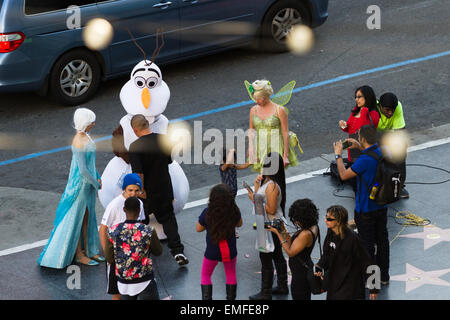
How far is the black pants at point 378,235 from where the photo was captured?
804 cm

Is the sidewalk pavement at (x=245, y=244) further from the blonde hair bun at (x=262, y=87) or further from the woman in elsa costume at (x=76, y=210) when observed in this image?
the blonde hair bun at (x=262, y=87)

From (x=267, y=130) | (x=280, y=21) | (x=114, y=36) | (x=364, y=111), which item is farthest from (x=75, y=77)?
(x=364, y=111)

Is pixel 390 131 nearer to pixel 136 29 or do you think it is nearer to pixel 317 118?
pixel 317 118

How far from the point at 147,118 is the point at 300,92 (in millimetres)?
4444

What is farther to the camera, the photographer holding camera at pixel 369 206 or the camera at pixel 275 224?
the photographer holding camera at pixel 369 206

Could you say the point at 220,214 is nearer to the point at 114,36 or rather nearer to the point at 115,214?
the point at 115,214

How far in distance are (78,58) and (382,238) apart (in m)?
6.32

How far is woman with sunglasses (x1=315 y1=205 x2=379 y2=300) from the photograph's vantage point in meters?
6.93

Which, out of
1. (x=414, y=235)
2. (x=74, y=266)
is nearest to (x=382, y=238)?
(x=414, y=235)

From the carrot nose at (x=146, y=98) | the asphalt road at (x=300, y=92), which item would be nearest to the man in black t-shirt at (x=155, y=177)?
the carrot nose at (x=146, y=98)

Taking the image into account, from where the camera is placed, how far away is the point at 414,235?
9039 millimetres

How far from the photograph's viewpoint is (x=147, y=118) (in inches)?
356

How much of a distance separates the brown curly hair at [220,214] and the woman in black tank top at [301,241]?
462mm

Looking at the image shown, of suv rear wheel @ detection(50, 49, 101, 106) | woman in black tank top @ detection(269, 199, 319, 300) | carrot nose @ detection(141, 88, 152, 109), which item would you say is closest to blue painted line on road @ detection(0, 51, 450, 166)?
suv rear wheel @ detection(50, 49, 101, 106)
